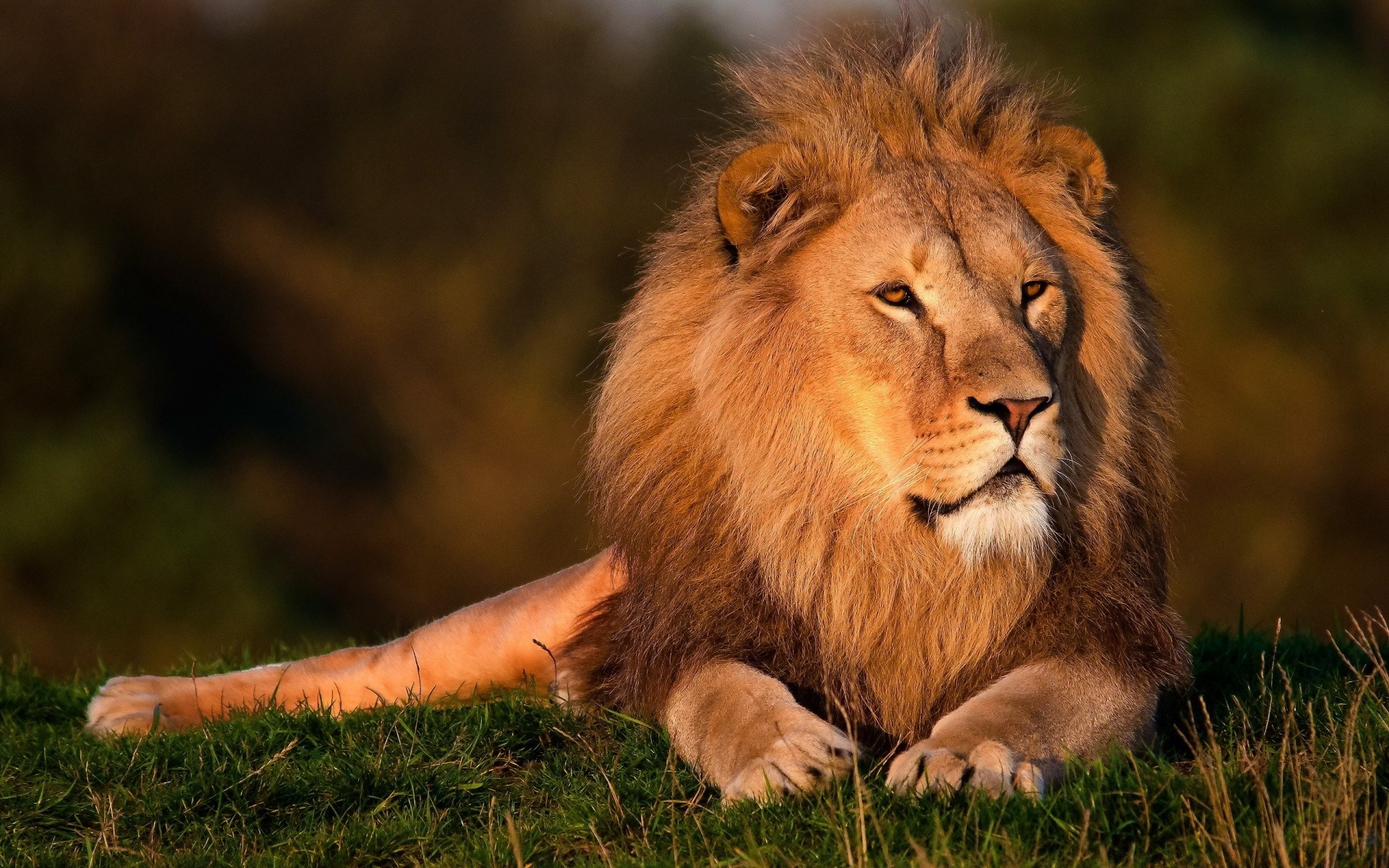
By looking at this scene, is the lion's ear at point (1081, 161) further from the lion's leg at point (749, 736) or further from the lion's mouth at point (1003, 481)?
the lion's leg at point (749, 736)

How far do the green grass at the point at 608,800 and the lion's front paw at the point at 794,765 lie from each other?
0.05m

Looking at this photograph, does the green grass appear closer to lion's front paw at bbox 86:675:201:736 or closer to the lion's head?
lion's front paw at bbox 86:675:201:736

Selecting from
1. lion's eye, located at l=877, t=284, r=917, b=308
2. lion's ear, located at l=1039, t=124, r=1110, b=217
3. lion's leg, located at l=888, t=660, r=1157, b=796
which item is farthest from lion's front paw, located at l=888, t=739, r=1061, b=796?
lion's ear, located at l=1039, t=124, r=1110, b=217

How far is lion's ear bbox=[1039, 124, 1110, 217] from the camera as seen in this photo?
4.45 metres

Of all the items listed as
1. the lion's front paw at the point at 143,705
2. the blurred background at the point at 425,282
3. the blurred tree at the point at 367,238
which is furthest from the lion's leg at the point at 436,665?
the blurred tree at the point at 367,238

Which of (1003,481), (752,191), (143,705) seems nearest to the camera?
(1003,481)

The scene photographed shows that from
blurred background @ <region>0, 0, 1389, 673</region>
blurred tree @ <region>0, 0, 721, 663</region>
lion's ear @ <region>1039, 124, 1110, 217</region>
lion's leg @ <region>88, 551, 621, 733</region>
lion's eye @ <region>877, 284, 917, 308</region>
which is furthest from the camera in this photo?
blurred tree @ <region>0, 0, 721, 663</region>

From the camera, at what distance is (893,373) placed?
13.1 feet

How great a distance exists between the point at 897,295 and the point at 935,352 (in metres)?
0.19

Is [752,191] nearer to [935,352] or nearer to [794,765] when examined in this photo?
[935,352]

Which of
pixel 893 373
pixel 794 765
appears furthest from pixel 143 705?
pixel 893 373

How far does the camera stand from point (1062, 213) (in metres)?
4.39

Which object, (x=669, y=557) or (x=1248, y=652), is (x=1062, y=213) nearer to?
(x=669, y=557)

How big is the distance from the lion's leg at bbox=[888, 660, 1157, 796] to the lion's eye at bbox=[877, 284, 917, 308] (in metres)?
0.91
